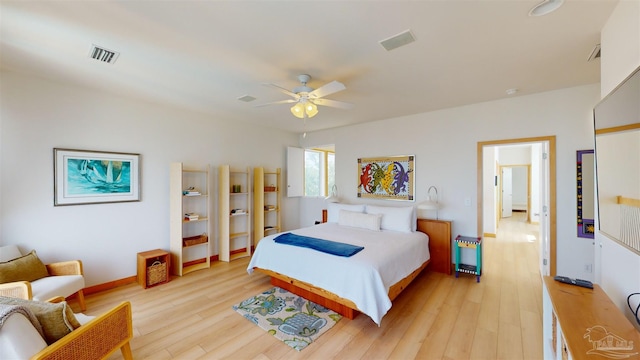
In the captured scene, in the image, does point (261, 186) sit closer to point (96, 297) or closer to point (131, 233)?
point (131, 233)

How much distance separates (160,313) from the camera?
2682 millimetres

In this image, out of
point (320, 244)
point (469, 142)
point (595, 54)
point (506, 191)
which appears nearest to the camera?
point (595, 54)

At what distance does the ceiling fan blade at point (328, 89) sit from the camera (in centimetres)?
225

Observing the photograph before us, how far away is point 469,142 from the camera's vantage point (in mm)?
3740

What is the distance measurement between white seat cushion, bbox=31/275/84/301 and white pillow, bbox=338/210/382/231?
3362 millimetres

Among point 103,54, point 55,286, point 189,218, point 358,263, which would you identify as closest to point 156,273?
point 189,218

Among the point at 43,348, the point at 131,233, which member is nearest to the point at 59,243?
the point at 131,233

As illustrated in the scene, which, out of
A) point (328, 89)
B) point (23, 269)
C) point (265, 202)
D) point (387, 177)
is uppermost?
point (328, 89)

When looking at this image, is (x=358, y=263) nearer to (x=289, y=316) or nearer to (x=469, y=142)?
(x=289, y=316)

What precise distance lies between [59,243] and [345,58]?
3.93 metres

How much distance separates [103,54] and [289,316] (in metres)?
3.12

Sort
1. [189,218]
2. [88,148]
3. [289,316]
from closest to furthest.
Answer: [289,316] → [88,148] → [189,218]

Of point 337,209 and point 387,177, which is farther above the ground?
point 387,177

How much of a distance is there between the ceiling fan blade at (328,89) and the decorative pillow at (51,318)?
2.46 m
